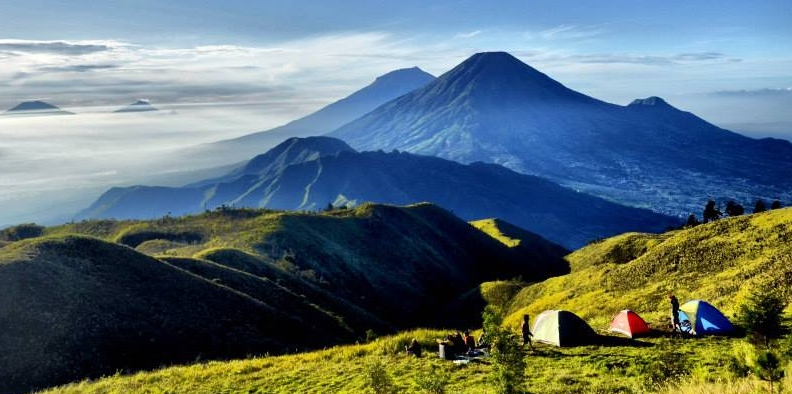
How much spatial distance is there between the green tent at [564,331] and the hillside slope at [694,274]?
5.42 meters

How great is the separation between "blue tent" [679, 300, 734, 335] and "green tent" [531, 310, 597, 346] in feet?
15.4

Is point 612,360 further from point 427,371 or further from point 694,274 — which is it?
point 694,274

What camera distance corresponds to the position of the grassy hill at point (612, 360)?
18.4 metres

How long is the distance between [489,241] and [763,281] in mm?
93469

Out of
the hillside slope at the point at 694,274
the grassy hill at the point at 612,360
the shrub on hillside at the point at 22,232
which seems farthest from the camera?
the shrub on hillside at the point at 22,232

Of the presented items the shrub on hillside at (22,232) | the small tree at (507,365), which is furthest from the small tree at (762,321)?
the shrub on hillside at (22,232)

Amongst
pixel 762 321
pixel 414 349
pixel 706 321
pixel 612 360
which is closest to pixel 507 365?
pixel 762 321

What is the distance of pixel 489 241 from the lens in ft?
414

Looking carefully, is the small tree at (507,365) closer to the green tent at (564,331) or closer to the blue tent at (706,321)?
the green tent at (564,331)

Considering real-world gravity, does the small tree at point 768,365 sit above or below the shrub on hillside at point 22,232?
above

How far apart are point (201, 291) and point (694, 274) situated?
40.7 metres

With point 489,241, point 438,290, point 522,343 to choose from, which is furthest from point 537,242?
point 522,343

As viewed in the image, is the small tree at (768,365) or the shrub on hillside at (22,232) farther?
the shrub on hillside at (22,232)

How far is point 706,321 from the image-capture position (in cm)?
2583
